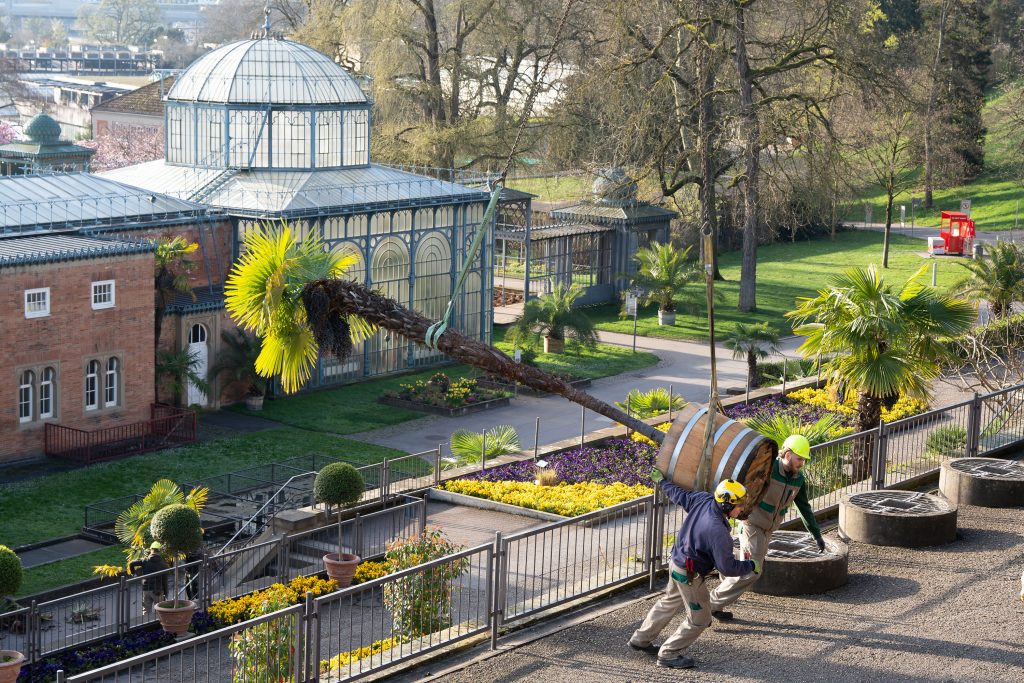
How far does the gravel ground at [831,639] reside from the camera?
41.6 ft

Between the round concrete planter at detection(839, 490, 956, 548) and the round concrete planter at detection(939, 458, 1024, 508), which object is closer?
the round concrete planter at detection(839, 490, 956, 548)

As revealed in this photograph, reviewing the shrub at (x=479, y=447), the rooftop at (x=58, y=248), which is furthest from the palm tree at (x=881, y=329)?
the rooftop at (x=58, y=248)

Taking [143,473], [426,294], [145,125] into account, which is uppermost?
[145,125]

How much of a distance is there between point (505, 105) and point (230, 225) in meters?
21.1

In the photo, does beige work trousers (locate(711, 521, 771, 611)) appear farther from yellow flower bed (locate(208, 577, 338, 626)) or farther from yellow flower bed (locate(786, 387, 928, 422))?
yellow flower bed (locate(786, 387, 928, 422))

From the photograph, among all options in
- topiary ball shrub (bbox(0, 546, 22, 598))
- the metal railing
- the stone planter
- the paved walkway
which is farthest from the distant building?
topiary ball shrub (bbox(0, 546, 22, 598))

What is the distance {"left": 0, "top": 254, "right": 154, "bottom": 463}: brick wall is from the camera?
29656mm

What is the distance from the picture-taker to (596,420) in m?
33.8

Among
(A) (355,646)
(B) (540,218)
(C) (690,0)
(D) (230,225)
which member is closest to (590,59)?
(B) (540,218)

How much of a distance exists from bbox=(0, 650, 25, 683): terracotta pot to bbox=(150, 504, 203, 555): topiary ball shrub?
361 cm

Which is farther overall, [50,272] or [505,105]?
[505,105]

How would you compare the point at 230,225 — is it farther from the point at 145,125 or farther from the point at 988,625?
the point at 145,125

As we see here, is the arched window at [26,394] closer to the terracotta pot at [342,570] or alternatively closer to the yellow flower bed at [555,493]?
the yellow flower bed at [555,493]

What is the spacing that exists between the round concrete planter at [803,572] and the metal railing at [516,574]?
1.15 m
